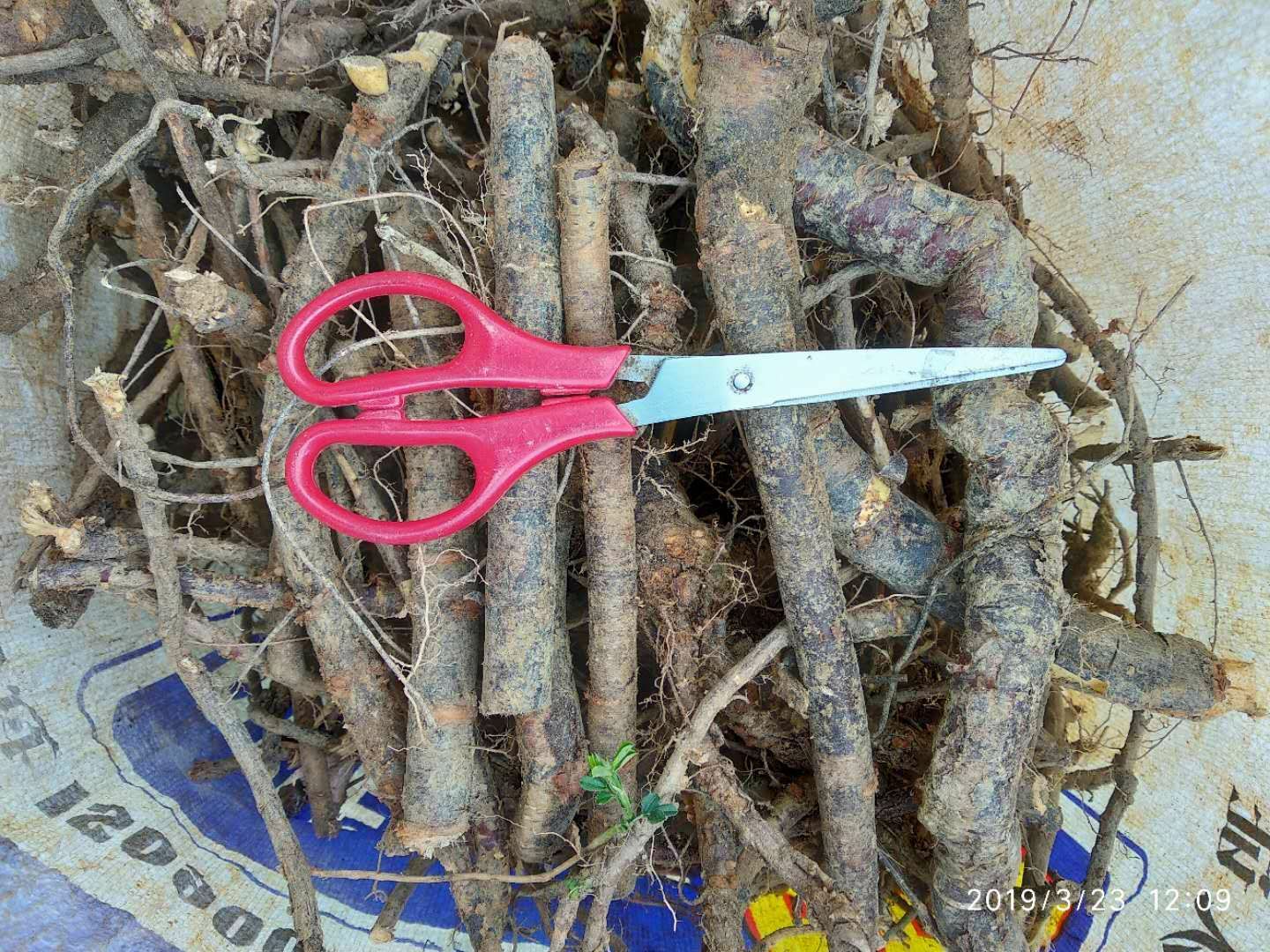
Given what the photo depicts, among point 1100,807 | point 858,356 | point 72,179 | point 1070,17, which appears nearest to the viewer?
point 858,356

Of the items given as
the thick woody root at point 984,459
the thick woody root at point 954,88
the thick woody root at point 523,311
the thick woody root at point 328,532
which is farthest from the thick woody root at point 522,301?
the thick woody root at point 954,88

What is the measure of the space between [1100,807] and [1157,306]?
0.76 meters

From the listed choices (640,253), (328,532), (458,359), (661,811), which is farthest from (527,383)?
(661,811)

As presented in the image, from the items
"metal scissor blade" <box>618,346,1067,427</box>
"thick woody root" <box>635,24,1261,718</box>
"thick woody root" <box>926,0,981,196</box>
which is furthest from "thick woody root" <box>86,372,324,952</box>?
"thick woody root" <box>926,0,981,196</box>

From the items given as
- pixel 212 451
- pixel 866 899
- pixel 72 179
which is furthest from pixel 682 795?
pixel 72 179

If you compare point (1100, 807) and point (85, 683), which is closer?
point (85, 683)

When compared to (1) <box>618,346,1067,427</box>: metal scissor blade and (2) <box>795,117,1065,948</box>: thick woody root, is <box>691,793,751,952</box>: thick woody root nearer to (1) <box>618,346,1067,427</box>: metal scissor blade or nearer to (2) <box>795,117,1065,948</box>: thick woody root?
(2) <box>795,117,1065,948</box>: thick woody root

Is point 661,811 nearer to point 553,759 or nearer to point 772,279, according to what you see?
point 553,759

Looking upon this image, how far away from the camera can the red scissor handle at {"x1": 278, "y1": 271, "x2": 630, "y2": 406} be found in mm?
702

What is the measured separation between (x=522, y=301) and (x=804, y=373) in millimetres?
279

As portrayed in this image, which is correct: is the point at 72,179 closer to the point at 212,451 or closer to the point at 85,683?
the point at 212,451

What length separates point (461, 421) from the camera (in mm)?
716

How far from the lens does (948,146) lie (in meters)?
1.00

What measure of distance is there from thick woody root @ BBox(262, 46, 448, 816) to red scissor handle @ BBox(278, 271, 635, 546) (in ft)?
0.34
